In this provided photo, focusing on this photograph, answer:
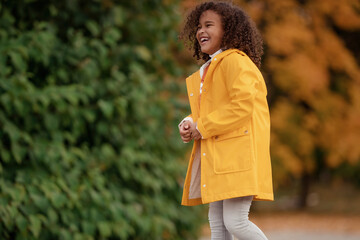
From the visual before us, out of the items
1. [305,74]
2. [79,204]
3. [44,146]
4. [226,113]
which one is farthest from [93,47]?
[305,74]

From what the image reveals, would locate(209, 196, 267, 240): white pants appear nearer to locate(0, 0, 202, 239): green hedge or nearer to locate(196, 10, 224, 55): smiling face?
locate(196, 10, 224, 55): smiling face

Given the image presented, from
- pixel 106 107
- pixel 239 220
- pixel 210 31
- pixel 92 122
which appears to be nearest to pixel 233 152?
pixel 239 220

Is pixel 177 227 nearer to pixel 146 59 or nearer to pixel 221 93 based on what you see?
pixel 146 59

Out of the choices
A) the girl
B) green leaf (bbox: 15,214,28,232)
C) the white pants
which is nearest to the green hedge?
green leaf (bbox: 15,214,28,232)

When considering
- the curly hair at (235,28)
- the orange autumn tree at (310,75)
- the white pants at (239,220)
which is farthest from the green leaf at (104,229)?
the orange autumn tree at (310,75)

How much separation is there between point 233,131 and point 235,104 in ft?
0.51

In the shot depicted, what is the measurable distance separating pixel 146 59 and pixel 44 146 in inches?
58.6

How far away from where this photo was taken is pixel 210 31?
2773 mm

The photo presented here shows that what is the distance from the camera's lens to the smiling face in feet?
9.11

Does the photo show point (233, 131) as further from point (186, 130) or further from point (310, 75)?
point (310, 75)

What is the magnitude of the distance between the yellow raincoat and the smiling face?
11cm

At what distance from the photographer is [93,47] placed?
4801mm

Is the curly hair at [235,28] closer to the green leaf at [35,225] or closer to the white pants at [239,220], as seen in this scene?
the white pants at [239,220]

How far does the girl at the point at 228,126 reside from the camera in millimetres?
2590
